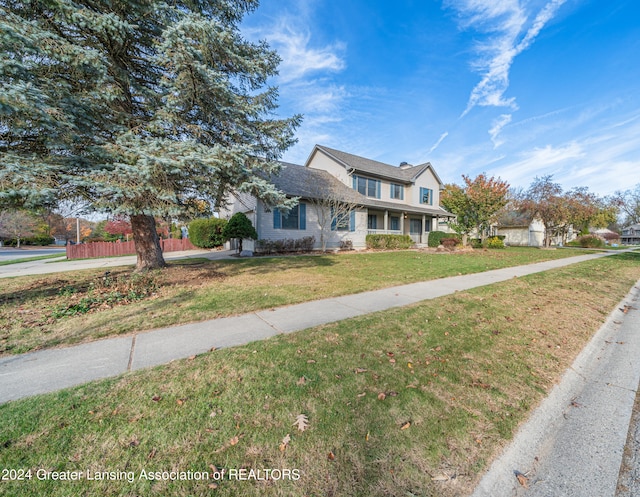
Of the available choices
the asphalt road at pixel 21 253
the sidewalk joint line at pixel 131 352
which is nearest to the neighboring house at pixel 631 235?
the sidewalk joint line at pixel 131 352

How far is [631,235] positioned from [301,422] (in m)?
93.8

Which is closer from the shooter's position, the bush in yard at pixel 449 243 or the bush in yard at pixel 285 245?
the bush in yard at pixel 285 245

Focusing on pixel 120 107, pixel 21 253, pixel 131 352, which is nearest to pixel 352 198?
pixel 120 107

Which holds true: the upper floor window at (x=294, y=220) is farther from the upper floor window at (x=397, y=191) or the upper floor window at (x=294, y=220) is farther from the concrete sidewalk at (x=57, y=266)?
the upper floor window at (x=397, y=191)

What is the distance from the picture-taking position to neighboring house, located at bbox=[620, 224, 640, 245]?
5881 cm

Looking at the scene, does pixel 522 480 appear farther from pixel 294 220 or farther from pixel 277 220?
pixel 294 220

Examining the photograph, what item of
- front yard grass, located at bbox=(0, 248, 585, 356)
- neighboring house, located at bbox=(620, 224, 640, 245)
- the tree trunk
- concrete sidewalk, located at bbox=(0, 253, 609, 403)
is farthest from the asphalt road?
neighboring house, located at bbox=(620, 224, 640, 245)

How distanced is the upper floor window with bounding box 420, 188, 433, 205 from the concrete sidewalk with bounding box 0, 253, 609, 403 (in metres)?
20.2

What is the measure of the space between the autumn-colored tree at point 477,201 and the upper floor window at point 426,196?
143 inches

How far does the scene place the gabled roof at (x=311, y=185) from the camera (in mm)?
15133

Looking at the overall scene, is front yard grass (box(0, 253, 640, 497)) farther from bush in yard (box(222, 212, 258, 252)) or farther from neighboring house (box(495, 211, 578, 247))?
neighboring house (box(495, 211, 578, 247))

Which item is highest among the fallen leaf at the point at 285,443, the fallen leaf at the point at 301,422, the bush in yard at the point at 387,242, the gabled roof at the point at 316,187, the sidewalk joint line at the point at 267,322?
the gabled roof at the point at 316,187

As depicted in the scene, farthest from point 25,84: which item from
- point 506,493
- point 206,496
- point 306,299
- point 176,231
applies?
point 176,231

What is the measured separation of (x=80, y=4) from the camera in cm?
559
